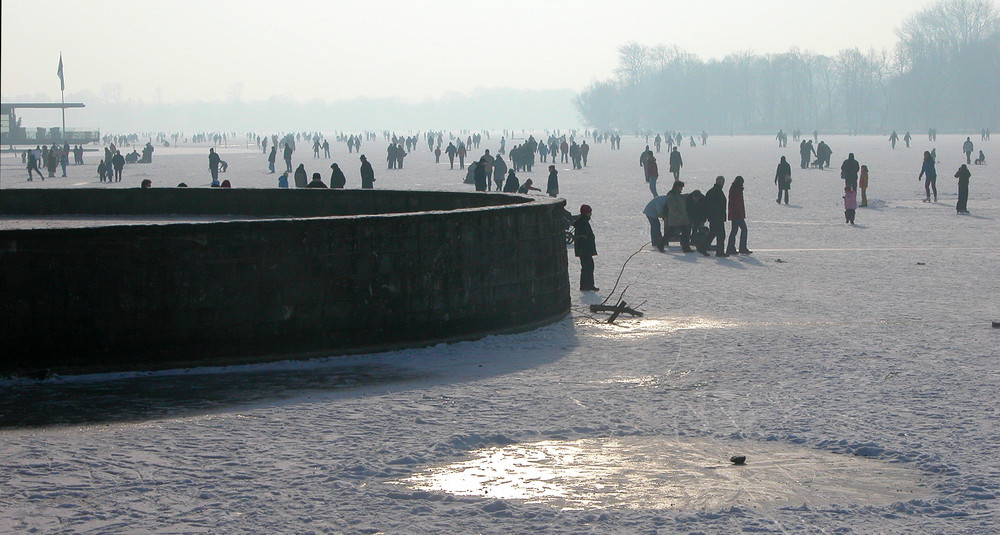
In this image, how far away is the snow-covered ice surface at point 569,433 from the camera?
5609 millimetres

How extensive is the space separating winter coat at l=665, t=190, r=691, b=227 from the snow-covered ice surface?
5.35 meters

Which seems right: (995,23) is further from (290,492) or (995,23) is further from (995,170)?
(290,492)

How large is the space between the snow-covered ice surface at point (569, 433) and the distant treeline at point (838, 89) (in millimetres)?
134113

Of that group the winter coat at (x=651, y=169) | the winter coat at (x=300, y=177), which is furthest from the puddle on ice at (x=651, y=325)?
the winter coat at (x=651, y=169)

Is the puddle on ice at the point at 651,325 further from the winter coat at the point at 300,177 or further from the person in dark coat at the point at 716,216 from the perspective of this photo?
the winter coat at the point at 300,177

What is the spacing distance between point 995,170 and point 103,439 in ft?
136

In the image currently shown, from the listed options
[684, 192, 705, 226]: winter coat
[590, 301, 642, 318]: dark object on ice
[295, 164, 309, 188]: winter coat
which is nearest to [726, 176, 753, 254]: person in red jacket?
[684, 192, 705, 226]: winter coat

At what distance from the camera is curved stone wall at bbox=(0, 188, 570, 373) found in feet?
28.2

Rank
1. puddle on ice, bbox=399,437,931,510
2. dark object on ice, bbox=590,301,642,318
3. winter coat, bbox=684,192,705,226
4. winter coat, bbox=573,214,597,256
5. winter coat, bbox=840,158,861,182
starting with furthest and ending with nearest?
winter coat, bbox=840,158,861,182
winter coat, bbox=684,192,705,226
winter coat, bbox=573,214,597,256
dark object on ice, bbox=590,301,642,318
puddle on ice, bbox=399,437,931,510

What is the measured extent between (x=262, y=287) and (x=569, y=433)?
10.5 ft

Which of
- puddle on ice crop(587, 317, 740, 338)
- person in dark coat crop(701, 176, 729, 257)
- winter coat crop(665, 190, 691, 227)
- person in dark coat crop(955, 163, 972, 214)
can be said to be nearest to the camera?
puddle on ice crop(587, 317, 740, 338)

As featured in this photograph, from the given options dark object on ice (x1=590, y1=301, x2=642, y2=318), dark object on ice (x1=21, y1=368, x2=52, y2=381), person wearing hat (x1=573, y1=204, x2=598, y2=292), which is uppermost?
person wearing hat (x1=573, y1=204, x2=598, y2=292)

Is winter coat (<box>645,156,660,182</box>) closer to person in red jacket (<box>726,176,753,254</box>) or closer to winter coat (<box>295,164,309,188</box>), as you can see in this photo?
winter coat (<box>295,164,309,188</box>)

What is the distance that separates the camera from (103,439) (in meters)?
6.90
